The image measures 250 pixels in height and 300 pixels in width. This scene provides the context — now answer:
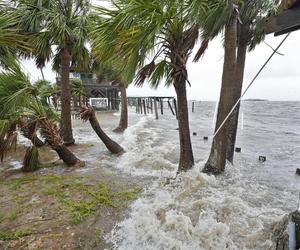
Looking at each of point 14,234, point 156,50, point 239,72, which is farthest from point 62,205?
point 239,72

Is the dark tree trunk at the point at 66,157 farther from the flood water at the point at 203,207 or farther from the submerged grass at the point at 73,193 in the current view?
the submerged grass at the point at 73,193

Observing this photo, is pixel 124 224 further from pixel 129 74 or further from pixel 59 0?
pixel 59 0

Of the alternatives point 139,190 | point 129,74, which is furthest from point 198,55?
point 139,190

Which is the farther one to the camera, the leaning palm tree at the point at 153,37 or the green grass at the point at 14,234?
the leaning palm tree at the point at 153,37

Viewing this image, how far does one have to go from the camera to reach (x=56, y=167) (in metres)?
6.36

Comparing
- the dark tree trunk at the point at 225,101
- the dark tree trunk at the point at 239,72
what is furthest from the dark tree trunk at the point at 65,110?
the dark tree trunk at the point at 239,72

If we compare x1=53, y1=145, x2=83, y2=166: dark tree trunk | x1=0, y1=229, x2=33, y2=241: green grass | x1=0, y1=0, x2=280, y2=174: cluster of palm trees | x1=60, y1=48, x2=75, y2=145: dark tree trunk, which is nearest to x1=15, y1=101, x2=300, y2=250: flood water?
x1=53, y1=145, x2=83, y2=166: dark tree trunk

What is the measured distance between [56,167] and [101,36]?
351cm

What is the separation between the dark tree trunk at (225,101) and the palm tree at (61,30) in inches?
195

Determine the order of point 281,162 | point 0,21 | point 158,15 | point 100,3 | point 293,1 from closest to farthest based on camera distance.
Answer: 1. point 293,1
2. point 0,21
3. point 158,15
4. point 100,3
5. point 281,162

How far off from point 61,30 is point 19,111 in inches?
131

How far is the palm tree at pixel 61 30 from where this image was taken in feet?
25.0

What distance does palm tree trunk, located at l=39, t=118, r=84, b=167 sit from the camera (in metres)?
5.86

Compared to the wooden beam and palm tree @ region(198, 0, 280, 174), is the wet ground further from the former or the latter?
the wooden beam
